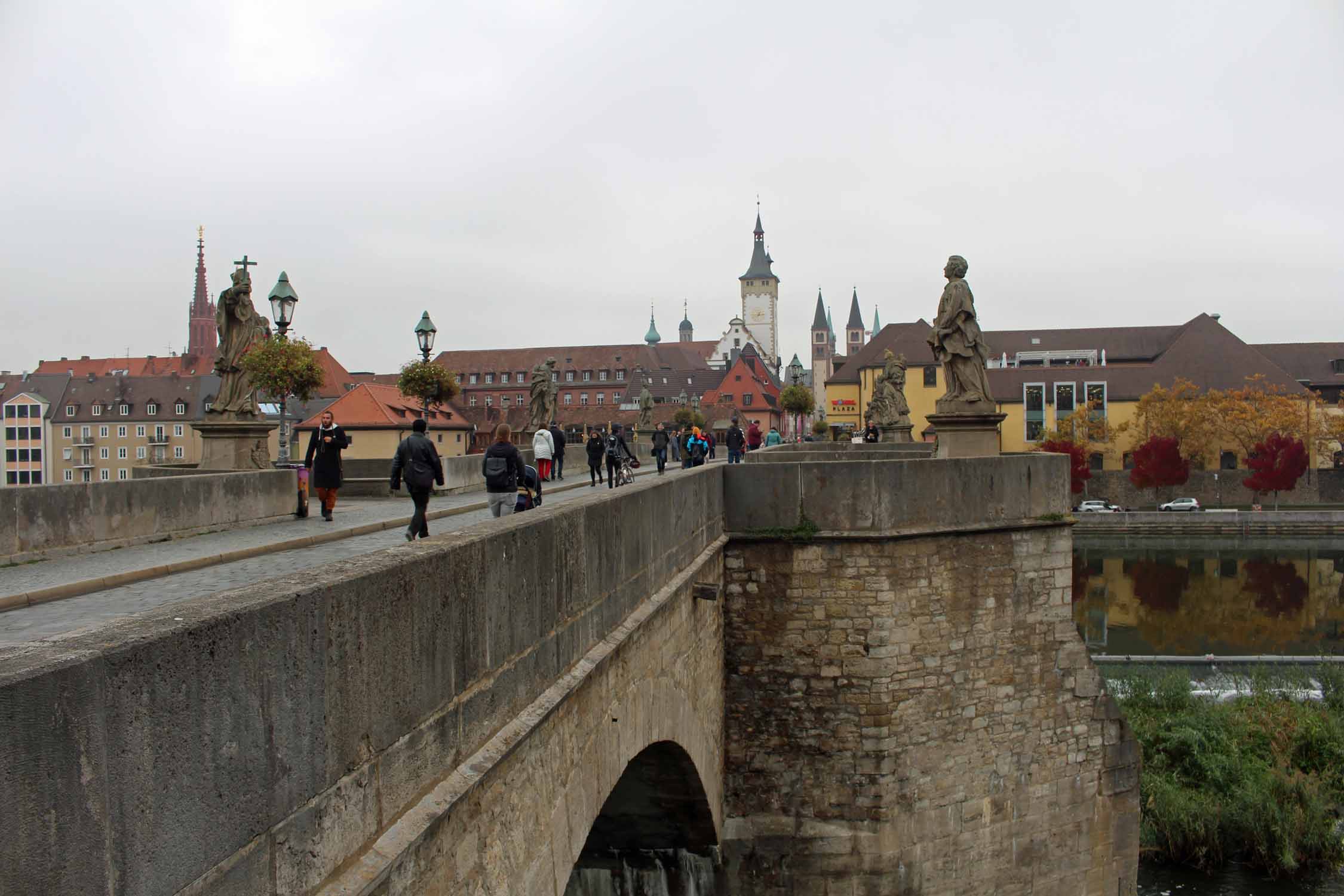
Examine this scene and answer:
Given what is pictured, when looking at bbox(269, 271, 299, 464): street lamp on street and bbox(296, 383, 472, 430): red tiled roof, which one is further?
bbox(296, 383, 472, 430): red tiled roof

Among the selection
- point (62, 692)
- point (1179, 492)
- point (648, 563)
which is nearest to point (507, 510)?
point (648, 563)

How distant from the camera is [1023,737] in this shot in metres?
12.6

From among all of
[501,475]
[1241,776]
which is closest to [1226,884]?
[1241,776]

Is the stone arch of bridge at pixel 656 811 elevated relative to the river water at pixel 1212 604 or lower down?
elevated

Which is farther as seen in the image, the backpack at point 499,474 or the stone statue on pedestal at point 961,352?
the stone statue on pedestal at point 961,352

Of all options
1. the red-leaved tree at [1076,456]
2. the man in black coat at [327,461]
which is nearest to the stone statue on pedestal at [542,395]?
the man in black coat at [327,461]

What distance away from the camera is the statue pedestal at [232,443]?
14.7 metres

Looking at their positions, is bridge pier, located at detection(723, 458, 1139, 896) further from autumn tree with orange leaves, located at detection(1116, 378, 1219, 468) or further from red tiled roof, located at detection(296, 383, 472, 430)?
autumn tree with orange leaves, located at detection(1116, 378, 1219, 468)

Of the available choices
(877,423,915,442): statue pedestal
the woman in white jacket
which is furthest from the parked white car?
the woman in white jacket

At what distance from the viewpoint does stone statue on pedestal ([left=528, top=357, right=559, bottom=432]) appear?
23.1m

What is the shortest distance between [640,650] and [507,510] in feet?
10.6

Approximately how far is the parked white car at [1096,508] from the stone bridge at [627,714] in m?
48.5

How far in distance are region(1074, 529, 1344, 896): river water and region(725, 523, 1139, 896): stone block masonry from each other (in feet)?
27.3

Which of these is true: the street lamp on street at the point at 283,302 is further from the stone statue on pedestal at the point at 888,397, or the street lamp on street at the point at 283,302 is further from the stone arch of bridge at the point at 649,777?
the stone statue on pedestal at the point at 888,397
